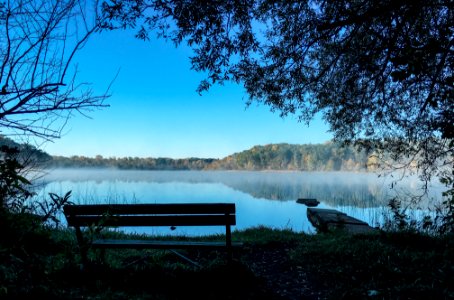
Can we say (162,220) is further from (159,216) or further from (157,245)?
(157,245)

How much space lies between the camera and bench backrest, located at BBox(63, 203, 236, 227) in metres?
3.79

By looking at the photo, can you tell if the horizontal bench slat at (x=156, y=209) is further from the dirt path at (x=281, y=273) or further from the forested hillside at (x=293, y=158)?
the forested hillside at (x=293, y=158)

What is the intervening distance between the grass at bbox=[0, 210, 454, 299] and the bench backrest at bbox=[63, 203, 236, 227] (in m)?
0.42

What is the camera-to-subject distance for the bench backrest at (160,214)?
379 centimetres

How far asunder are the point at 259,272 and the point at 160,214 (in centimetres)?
159

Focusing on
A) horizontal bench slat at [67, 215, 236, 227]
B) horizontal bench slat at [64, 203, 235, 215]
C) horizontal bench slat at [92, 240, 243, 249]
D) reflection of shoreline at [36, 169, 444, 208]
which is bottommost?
reflection of shoreline at [36, 169, 444, 208]

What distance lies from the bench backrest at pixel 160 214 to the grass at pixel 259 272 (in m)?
0.42

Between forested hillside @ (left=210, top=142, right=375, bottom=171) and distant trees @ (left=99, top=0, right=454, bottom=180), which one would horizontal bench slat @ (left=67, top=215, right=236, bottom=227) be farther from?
forested hillside @ (left=210, top=142, right=375, bottom=171)

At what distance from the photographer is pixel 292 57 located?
20.5 ft

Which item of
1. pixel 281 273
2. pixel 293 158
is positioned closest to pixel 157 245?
pixel 281 273

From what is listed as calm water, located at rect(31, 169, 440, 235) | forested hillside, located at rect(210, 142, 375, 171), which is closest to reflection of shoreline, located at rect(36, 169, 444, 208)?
calm water, located at rect(31, 169, 440, 235)

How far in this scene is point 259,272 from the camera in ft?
14.0

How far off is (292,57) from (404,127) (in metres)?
3.30

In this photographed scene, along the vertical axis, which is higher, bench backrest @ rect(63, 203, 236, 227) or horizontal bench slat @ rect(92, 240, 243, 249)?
bench backrest @ rect(63, 203, 236, 227)
